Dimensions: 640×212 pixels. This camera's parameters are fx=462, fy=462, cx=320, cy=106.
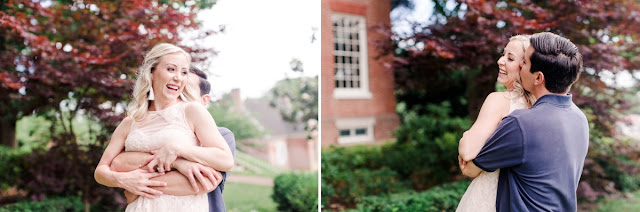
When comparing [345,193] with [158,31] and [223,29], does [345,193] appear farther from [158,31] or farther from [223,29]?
[158,31]

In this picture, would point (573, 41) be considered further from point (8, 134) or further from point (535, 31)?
point (8, 134)

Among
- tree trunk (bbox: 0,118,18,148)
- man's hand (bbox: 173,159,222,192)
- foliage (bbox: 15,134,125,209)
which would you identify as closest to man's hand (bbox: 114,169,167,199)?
man's hand (bbox: 173,159,222,192)

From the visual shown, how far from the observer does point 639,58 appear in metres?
6.95

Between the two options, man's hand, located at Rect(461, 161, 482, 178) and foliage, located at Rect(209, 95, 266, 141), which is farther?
foliage, located at Rect(209, 95, 266, 141)

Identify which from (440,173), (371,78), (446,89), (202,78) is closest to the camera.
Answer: (202,78)

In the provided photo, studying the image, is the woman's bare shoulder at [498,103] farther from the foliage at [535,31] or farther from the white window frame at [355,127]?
the white window frame at [355,127]

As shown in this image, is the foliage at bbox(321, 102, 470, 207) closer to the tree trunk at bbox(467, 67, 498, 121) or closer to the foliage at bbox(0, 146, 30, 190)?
the tree trunk at bbox(467, 67, 498, 121)

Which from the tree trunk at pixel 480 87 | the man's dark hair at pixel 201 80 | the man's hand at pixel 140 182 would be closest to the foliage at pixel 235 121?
the tree trunk at pixel 480 87

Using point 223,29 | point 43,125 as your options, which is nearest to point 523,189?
point 223,29

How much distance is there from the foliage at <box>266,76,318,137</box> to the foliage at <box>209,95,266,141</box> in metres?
0.78

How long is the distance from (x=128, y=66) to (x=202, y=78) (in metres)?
3.14

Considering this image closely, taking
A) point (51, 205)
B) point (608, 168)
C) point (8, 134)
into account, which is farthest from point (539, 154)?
point (8, 134)

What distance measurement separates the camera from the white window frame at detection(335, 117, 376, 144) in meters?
12.2

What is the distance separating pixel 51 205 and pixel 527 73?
608 cm
